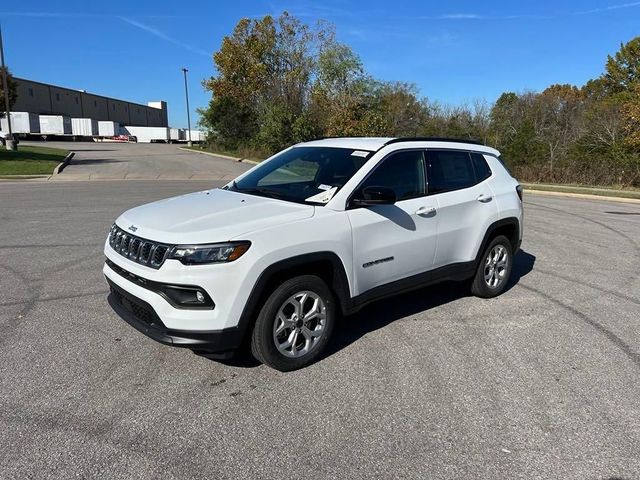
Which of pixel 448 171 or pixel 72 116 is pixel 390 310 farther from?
pixel 72 116

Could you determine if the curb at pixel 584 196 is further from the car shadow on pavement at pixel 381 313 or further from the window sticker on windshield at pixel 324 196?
the window sticker on windshield at pixel 324 196

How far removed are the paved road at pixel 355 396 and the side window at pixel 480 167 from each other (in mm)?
1367

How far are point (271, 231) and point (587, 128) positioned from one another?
27.9 metres

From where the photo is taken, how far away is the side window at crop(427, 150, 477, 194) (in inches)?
197

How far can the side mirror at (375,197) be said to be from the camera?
13.3 feet

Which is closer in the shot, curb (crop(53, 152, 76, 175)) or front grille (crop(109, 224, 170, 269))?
front grille (crop(109, 224, 170, 269))

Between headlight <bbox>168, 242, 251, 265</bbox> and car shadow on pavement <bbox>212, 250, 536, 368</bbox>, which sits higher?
headlight <bbox>168, 242, 251, 265</bbox>

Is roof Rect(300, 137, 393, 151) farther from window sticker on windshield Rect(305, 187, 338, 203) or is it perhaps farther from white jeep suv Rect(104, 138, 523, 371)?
window sticker on windshield Rect(305, 187, 338, 203)

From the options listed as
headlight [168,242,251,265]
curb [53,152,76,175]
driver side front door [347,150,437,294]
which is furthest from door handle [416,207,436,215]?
curb [53,152,76,175]

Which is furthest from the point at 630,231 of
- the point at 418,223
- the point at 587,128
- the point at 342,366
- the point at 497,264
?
the point at 587,128

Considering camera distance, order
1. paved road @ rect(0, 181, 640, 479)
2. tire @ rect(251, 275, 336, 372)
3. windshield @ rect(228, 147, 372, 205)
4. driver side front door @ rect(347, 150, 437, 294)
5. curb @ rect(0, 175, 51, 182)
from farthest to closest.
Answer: curb @ rect(0, 175, 51, 182), windshield @ rect(228, 147, 372, 205), driver side front door @ rect(347, 150, 437, 294), tire @ rect(251, 275, 336, 372), paved road @ rect(0, 181, 640, 479)

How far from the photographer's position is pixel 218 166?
99.7ft

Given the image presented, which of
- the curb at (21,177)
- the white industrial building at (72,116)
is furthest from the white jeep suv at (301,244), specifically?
the white industrial building at (72,116)

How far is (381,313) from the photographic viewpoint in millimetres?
5262
